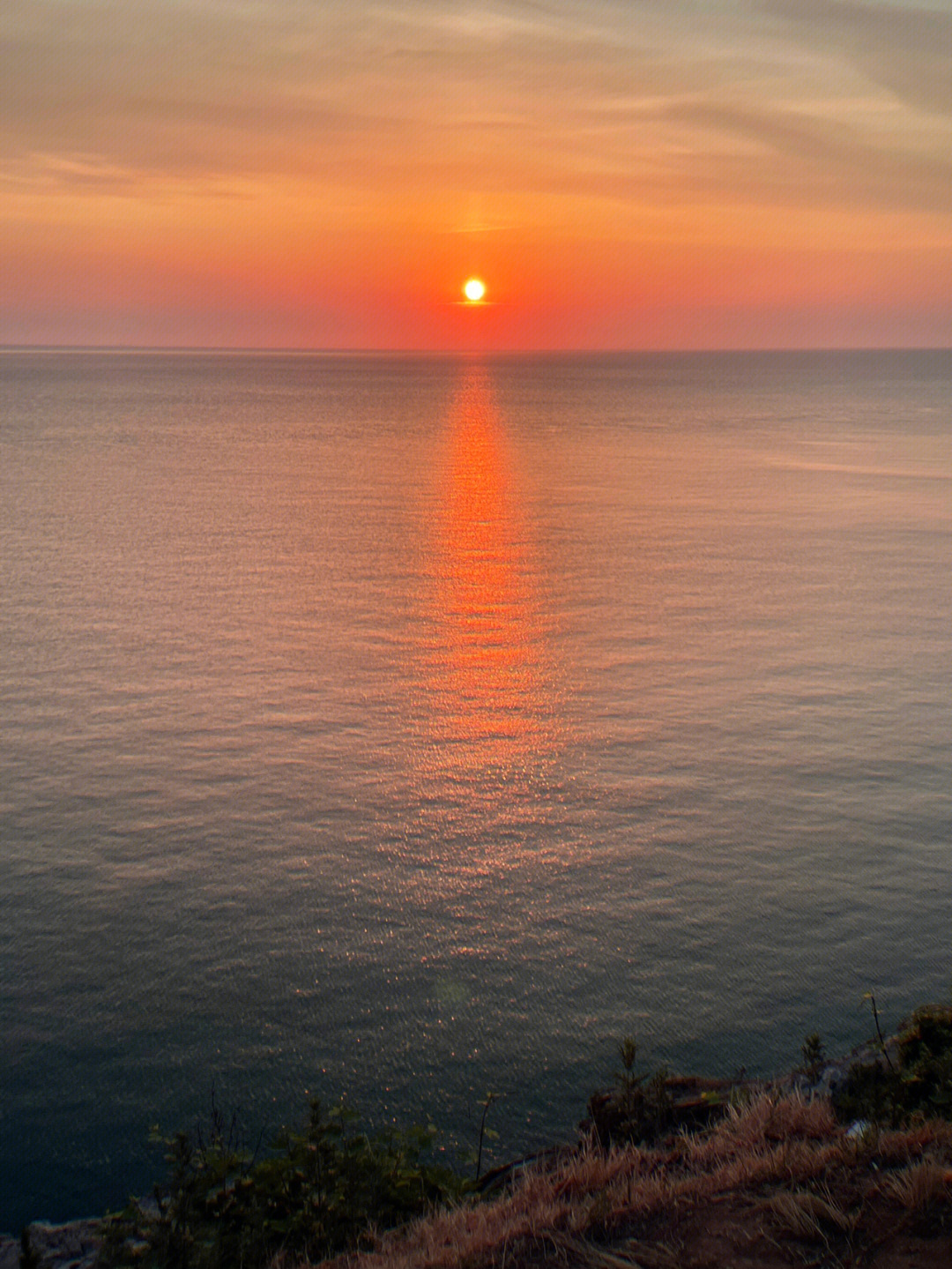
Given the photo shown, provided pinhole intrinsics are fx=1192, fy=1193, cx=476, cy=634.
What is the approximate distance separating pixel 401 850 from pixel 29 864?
720cm

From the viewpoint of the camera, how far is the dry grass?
33.2 feet

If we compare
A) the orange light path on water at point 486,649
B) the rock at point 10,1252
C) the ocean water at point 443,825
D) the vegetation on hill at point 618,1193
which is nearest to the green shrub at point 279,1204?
the vegetation on hill at point 618,1193

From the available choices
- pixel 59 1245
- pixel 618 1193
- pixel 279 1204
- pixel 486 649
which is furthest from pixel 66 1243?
pixel 486 649

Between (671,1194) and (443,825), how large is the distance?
14.4m

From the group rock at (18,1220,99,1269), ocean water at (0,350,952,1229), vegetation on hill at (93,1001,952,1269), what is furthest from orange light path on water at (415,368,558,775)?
rock at (18,1220,99,1269)

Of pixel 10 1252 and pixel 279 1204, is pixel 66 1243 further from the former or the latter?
pixel 279 1204

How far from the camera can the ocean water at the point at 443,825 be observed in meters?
17.4

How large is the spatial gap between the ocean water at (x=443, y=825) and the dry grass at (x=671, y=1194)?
4.26 metres

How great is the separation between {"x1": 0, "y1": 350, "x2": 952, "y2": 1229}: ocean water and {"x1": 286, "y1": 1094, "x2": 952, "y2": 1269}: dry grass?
426cm

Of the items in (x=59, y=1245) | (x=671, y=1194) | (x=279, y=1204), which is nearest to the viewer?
(x=671, y=1194)

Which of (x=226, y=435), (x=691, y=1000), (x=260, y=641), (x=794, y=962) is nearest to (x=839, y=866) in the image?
(x=794, y=962)

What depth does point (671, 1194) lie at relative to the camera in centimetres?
1092

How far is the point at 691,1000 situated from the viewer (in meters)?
18.9

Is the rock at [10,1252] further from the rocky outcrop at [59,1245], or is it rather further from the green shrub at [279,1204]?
the green shrub at [279,1204]
